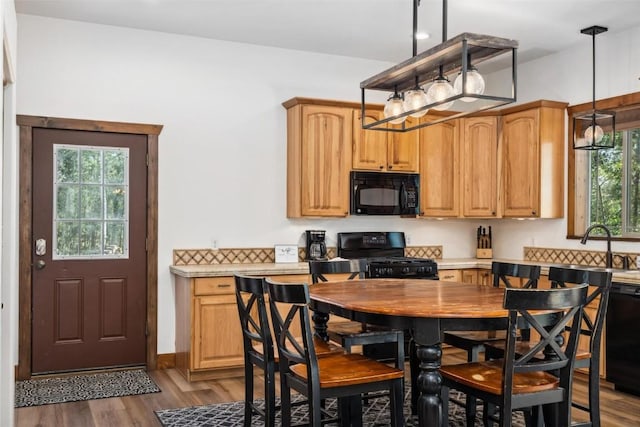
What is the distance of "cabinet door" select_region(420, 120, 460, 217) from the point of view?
235 inches

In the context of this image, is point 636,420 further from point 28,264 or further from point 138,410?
point 28,264

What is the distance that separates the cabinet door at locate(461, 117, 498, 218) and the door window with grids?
316cm

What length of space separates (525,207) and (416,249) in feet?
3.79

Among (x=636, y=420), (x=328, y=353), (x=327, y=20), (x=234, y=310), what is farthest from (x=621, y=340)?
(x=327, y=20)

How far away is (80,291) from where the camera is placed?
5.02 metres

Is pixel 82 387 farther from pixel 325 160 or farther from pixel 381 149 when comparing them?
pixel 381 149

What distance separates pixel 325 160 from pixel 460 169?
1.43 meters

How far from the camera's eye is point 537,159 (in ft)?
18.4

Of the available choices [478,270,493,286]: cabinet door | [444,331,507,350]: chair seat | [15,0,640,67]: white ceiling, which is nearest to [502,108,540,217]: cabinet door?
[478,270,493,286]: cabinet door

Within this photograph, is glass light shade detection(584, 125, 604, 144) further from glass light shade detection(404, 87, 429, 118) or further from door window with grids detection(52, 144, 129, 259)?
door window with grids detection(52, 144, 129, 259)

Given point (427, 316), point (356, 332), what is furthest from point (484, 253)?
point (427, 316)

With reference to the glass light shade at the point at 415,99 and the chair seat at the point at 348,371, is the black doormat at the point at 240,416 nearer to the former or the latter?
the chair seat at the point at 348,371

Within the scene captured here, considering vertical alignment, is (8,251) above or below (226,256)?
above

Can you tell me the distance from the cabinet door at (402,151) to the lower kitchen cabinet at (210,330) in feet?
6.33
